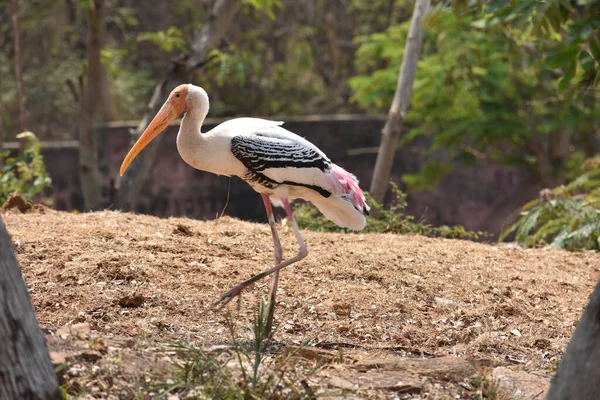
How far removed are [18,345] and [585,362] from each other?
2290 millimetres

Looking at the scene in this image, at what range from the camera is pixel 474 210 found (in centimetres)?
1477

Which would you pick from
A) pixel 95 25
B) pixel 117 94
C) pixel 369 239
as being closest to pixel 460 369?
pixel 369 239

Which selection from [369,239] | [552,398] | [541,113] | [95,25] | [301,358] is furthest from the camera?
[541,113]

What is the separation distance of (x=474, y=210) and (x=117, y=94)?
25.4 feet

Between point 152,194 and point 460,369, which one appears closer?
point 460,369

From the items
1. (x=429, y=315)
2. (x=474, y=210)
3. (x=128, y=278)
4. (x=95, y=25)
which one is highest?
(x=95, y=25)

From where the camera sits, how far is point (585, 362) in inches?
146

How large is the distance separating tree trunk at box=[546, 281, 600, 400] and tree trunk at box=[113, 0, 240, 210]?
6888mm

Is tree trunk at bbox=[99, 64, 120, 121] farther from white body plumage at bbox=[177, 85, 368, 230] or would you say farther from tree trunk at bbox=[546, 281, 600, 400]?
tree trunk at bbox=[546, 281, 600, 400]

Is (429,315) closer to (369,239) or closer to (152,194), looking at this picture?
(369,239)

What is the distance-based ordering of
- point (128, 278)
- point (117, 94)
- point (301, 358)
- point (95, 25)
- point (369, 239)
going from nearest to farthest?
1. point (301, 358)
2. point (128, 278)
3. point (369, 239)
4. point (95, 25)
5. point (117, 94)

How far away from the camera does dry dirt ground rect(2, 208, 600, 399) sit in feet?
14.8

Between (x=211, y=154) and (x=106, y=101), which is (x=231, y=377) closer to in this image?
(x=211, y=154)

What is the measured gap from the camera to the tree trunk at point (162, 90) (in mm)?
10180
